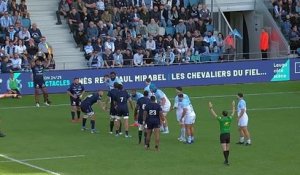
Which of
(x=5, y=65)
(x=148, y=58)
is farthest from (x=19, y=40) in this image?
(x=148, y=58)

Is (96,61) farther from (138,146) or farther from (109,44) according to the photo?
(138,146)

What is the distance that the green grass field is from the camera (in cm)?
3055

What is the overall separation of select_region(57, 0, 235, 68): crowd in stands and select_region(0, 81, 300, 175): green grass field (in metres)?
5.52

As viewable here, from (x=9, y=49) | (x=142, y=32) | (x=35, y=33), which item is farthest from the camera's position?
(x=142, y=32)

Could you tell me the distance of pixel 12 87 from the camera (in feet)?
151

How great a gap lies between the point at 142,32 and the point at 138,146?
19.8m

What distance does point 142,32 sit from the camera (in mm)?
53750

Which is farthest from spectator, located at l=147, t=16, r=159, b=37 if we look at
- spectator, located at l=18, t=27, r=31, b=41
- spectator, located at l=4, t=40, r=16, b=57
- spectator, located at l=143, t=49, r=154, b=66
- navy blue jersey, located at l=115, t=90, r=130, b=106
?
navy blue jersey, located at l=115, t=90, r=130, b=106

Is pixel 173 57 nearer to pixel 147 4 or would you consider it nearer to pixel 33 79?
pixel 147 4

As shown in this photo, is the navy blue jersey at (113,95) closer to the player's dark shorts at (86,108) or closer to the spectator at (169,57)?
the player's dark shorts at (86,108)

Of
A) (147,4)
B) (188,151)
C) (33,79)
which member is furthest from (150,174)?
(147,4)

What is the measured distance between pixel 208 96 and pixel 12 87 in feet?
32.3

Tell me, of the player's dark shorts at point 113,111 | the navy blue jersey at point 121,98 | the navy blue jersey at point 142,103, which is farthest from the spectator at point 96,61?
the navy blue jersey at point 142,103

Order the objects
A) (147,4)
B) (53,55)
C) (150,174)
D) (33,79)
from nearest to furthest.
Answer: (150,174) < (33,79) < (53,55) < (147,4)
